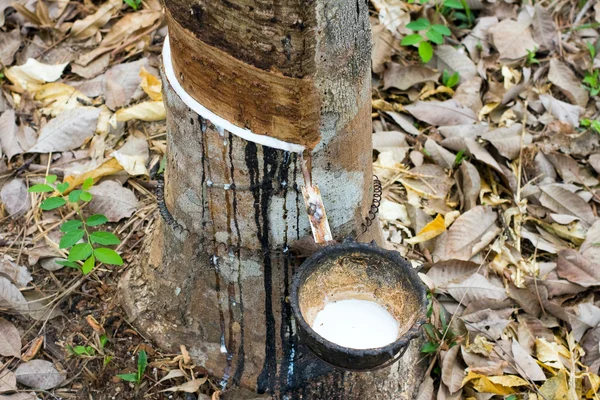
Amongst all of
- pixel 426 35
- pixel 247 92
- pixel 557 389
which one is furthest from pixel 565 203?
pixel 247 92

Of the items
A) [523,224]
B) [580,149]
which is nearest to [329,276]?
[523,224]

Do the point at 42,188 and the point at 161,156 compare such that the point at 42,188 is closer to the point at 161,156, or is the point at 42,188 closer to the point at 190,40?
the point at 161,156

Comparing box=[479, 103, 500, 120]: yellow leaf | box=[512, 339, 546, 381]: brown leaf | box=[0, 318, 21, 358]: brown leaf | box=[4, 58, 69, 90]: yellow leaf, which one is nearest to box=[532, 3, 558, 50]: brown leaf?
box=[479, 103, 500, 120]: yellow leaf

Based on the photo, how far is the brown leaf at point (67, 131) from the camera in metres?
2.61

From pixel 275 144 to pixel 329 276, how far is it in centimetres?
37

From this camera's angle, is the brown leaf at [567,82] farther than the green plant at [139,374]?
A: Yes

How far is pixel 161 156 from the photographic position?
8.63ft

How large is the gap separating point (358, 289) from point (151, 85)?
136 centimetres

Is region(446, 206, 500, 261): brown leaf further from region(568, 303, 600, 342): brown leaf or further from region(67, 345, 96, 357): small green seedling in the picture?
region(67, 345, 96, 357): small green seedling

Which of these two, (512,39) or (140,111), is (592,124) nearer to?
(512,39)

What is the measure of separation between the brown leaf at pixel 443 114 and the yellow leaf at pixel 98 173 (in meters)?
1.14

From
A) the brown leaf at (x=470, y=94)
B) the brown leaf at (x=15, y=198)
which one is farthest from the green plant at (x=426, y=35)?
the brown leaf at (x=15, y=198)

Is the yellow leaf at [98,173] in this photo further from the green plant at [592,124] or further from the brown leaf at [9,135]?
the green plant at [592,124]

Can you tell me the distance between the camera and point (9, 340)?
2111 mm
